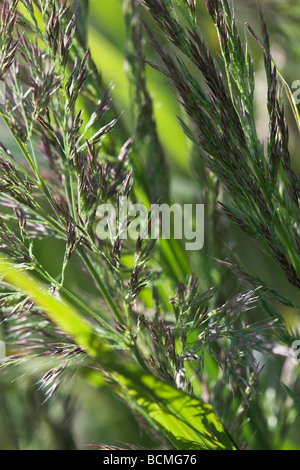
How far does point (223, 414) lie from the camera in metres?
0.53

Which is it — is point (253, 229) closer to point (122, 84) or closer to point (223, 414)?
point (223, 414)

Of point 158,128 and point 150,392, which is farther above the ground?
point 158,128

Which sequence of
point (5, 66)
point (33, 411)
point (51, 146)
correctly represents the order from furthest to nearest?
point (33, 411), point (51, 146), point (5, 66)

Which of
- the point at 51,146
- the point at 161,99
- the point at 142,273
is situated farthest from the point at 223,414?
the point at 161,99

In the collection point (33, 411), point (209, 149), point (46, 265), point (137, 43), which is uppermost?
point (137, 43)

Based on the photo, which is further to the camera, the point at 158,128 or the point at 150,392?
the point at 158,128

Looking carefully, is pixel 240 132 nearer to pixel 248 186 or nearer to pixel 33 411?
pixel 248 186

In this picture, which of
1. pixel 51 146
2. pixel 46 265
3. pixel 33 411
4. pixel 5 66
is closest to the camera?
pixel 5 66

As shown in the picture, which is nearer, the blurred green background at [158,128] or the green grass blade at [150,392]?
the green grass blade at [150,392]

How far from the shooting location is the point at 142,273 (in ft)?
1.38

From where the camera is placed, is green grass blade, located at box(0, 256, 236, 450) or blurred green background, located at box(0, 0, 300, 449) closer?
green grass blade, located at box(0, 256, 236, 450)

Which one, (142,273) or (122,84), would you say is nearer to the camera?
(142,273)

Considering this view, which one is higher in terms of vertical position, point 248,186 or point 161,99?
point 161,99

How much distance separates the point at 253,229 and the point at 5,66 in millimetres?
219
